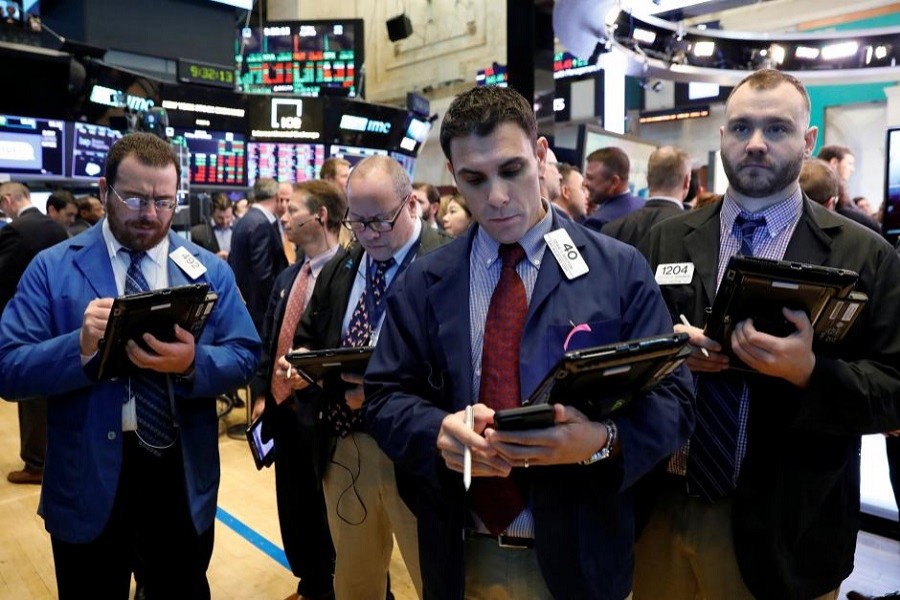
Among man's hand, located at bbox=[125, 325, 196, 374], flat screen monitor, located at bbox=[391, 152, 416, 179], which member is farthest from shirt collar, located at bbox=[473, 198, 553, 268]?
flat screen monitor, located at bbox=[391, 152, 416, 179]

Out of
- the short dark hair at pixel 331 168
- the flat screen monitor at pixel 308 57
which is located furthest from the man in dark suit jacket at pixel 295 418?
the flat screen monitor at pixel 308 57

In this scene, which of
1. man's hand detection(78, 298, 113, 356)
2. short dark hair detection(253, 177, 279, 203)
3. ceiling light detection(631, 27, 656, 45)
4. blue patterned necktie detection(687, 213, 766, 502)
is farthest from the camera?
ceiling light detection(631, 27, 656, 45)

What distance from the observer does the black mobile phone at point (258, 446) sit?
2.71m

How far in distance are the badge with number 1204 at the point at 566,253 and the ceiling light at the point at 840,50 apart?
7.43 metres

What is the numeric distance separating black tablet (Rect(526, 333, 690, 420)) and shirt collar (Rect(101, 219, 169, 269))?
142 centimetres

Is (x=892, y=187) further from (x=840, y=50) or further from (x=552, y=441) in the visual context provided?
(x=552, y=441)

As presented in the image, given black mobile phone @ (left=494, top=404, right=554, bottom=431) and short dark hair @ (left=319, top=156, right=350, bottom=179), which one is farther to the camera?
short dark hair @ (left=319, top=156, right=350, bottom=179)

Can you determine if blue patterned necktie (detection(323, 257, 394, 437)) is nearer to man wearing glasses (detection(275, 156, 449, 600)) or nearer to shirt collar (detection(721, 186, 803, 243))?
man wearing glasses (detection(275, 156, 449, 600))

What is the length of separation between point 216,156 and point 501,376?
843cm

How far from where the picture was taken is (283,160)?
9.52 meters

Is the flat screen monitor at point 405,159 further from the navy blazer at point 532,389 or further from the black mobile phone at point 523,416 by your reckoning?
the black mobile phone at point 523,416

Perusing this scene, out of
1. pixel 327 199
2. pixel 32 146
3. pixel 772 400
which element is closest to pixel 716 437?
pixel 772 400

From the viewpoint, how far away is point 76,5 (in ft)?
32.6

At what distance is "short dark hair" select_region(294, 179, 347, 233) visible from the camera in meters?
3.10
